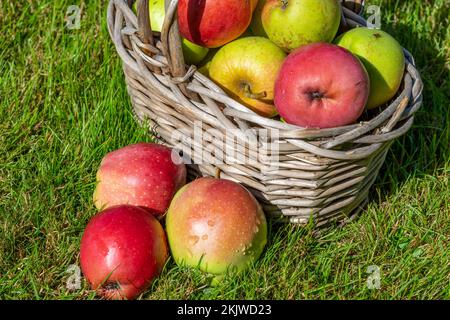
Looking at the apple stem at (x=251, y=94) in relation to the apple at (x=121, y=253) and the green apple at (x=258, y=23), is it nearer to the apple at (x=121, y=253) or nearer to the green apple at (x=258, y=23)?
the green apple at (x=258, y=23)

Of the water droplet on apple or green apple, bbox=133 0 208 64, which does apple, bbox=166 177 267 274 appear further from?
green apple, bbox=133 0 208 64

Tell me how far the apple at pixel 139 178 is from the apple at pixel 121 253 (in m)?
0.11

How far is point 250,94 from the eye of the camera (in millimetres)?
2045

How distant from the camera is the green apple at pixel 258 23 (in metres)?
2.24

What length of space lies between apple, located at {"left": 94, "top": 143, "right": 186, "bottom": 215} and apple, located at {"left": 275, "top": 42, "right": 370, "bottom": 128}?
16.0 inches

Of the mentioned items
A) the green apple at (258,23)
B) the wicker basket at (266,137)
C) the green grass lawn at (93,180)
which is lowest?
the green grass lawn at (93,180)

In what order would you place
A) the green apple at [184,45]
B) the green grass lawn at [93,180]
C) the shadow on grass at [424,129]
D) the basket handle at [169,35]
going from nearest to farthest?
the basket handle at [169,35], the green grass lawn at [93,180], the green apple at [184,45], the shadow on grass at [424,129]

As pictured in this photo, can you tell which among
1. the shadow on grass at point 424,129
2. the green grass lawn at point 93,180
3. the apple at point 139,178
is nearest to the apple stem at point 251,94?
the apple at point 139,178

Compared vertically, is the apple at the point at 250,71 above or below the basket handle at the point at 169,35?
below

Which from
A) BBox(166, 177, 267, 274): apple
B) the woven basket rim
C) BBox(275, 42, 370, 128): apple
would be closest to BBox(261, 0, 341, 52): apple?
BBox(275, 42, 370, 128): apple

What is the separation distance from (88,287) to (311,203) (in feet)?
2.23

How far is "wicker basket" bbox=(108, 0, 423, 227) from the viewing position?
6.26 feet

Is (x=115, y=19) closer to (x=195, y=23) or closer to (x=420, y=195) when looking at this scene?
(x=195, y=23)
